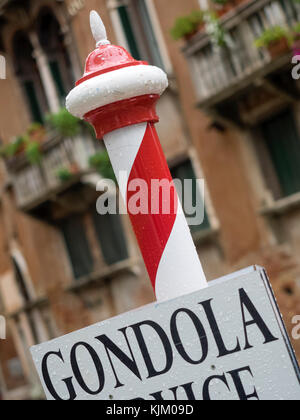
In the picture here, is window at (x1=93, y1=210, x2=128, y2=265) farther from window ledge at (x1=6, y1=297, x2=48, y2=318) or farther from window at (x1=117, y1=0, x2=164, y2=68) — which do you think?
window at (x1=117, y1=0, x2=164, y2=68)

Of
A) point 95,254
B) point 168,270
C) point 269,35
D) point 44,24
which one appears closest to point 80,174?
point 95,254

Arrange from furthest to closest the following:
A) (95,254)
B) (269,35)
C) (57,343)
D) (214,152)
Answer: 1. (95,254)
2. (214,152)
3. (269,35)
4. (57,343)

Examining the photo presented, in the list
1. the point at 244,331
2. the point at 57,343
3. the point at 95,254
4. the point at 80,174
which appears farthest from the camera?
the point at 95,254

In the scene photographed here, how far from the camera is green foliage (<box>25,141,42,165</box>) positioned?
10047 mm

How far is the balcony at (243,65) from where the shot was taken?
280 inches

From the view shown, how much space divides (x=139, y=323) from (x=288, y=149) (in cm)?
639

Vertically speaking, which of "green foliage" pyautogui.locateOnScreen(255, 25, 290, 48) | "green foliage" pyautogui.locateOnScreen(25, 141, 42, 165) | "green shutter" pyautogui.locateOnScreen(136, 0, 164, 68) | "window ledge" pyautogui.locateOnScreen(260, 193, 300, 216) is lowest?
"window ledge" pyautogui.locateOnScreen(260, 193, 300, 216)

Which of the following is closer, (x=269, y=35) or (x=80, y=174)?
(x=269, y=35)

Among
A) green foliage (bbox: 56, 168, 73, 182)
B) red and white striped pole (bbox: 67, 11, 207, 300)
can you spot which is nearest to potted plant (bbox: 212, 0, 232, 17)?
green foliage (bbox: 56, 168, 73, 182)

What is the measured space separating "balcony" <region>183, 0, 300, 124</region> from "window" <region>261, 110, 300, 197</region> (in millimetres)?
242

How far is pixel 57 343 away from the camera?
172 centimetres

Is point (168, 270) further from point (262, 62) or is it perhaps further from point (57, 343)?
A: point (262, 62)

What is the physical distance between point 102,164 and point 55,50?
225cm

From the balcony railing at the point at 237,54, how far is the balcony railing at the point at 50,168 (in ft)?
6.81
